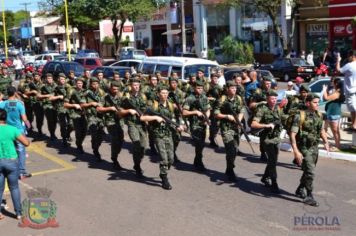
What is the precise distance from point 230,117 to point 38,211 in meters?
3.49

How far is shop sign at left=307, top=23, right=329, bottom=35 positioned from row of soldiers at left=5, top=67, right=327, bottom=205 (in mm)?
23739

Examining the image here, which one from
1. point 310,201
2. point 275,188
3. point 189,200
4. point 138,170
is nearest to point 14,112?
point 138,170

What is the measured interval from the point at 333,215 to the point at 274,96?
210 centimetres

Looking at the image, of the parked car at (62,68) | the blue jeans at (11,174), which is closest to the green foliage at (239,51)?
the parked car at (62,68)

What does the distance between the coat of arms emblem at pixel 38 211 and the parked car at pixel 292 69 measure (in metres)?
21.1

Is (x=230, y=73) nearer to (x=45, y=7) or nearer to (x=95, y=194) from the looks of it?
(x=95, y=194)

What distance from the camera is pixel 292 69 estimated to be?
28516 millimetres

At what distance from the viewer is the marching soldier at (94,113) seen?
11.5 m

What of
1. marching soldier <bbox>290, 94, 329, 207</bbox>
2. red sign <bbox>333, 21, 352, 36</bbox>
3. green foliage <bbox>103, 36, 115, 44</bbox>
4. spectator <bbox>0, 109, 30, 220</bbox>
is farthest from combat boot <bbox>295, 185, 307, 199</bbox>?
green foliage <bbox>103, 36, 115, 44</bbox>

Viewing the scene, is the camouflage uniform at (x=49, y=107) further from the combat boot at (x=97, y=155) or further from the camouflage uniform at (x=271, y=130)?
the camouflage uniform at (x=271, y=130)

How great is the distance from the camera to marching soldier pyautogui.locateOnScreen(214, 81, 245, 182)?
9.24m

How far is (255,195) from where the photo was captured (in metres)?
8.71

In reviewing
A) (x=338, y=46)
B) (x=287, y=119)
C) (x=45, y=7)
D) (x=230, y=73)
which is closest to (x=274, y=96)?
(x=287, y=119)

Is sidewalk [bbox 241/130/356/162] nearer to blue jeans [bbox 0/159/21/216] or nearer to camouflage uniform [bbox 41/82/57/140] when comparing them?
camouflage uniform [bbox 41/82/57/140]
